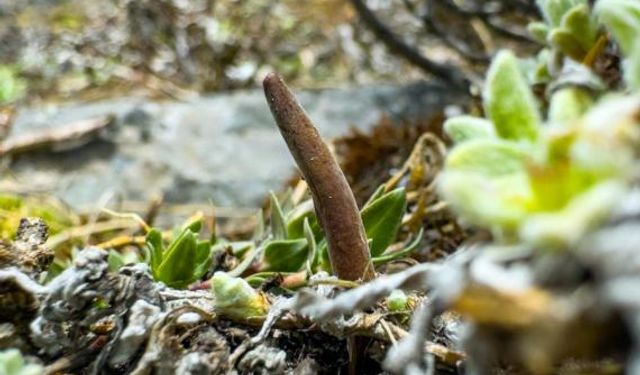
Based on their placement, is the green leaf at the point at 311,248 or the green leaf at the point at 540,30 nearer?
the green leaf at the point at 311,248

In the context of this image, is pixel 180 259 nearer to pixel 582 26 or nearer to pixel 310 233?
pixel 310 233

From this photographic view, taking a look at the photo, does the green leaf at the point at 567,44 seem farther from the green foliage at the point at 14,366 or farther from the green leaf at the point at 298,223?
the green foliage at the point at 14,366

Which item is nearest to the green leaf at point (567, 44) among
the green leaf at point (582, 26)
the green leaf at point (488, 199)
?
the green leaf at point (582, 26)

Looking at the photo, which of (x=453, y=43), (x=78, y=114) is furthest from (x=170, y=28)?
(x=453, y=43)

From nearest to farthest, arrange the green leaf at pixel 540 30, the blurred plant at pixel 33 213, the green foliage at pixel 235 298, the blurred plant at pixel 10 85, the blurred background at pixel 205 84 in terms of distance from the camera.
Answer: the green foliage at pixel 235 298 < the green leaf at pixel 540 30 < the blurred plant at pixel 33 213 < the blurred background at pixel 205 84 < the blurred plant at pixel 10 85

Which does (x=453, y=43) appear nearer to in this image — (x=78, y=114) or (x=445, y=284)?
(x=78, y=114)

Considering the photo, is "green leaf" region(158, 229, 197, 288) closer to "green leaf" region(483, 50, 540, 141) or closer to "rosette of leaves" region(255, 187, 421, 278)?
"rosette of leaves" region(255, 187, 421, 278)
